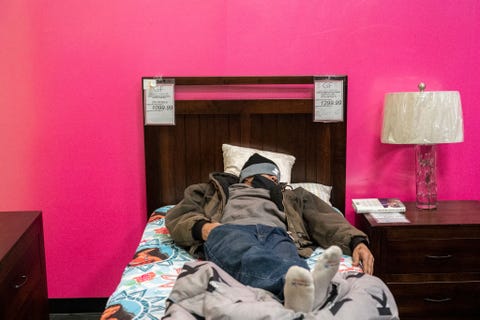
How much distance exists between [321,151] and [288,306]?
1.38 m

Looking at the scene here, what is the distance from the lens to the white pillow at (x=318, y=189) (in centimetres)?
239

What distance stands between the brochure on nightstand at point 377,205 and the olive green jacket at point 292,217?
312 mm

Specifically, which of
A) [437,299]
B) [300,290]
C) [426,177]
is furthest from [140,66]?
[437,299]

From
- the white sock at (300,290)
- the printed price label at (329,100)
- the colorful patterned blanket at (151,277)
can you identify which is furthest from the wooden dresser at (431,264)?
the white sock at (300,290)

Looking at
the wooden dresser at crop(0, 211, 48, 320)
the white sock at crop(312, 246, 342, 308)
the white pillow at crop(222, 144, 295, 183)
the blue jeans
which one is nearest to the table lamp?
the white pillow at crop(222, 144, 295, 183)

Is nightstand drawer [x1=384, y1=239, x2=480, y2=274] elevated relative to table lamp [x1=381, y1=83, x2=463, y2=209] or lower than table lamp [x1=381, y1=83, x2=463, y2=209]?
lower

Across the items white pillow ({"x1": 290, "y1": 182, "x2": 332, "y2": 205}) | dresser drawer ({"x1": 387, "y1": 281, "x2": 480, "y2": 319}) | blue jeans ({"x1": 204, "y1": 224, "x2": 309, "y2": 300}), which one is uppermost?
white pillow ({"x1": 290, "y1": 182, "x2": 332, "y2": 205})

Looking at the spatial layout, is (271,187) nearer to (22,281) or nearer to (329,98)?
(329,98)

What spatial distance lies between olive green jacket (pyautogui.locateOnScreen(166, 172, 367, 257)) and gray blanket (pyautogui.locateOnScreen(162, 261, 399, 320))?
0.48 meters

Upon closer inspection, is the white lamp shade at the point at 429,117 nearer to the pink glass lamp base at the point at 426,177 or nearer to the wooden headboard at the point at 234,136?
the pink glass lamp base at the point at 426,177

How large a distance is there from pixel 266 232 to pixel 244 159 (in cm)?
65

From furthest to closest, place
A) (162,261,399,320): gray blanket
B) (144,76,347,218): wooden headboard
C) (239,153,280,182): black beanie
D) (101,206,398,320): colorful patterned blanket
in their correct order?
(144,76,347,218): wooden headboard < (239,153,280,182): black beanie < (101,206,398,320): colorful patterned blanket < (162,261,399,320): gray blanket

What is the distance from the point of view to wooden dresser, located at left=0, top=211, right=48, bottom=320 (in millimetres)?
1723

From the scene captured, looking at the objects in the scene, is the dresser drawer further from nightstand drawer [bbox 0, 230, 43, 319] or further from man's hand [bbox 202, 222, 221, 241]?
nightstand drawer [bbox 0, 230, 43, 319]
